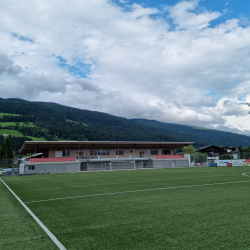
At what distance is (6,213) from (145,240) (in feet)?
17.8

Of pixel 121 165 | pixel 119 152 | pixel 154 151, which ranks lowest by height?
pixel 121 165

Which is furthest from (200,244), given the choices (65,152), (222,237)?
(65,152)

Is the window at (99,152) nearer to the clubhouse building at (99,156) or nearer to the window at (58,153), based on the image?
the clubhouse building at (99,156)

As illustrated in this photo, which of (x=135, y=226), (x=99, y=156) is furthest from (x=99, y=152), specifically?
(x=135, y=226)

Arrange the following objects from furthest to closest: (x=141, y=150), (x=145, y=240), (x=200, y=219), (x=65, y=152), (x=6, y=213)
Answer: (x=141, y=150) < (x=65, y=152) < (x=6, y=213) < (x=200, y=219) < (x=145, y=240)

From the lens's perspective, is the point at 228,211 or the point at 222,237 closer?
the point at 222,237

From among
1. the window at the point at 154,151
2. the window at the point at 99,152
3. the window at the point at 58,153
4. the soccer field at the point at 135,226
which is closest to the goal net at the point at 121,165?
the window at the point at 99,152

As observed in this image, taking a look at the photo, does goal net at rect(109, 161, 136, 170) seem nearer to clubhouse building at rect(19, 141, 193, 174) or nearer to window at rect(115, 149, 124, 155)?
clubhouse building at rect(19, 141, 193, 174)

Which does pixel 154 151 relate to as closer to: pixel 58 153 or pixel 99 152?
pixel 99 152

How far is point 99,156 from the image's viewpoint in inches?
2088

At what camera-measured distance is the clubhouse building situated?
46688 millimetres

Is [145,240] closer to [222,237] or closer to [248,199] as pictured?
[222,237]

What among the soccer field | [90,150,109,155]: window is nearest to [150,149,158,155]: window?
[90,150,109,155]: window

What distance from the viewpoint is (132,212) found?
7219mm
